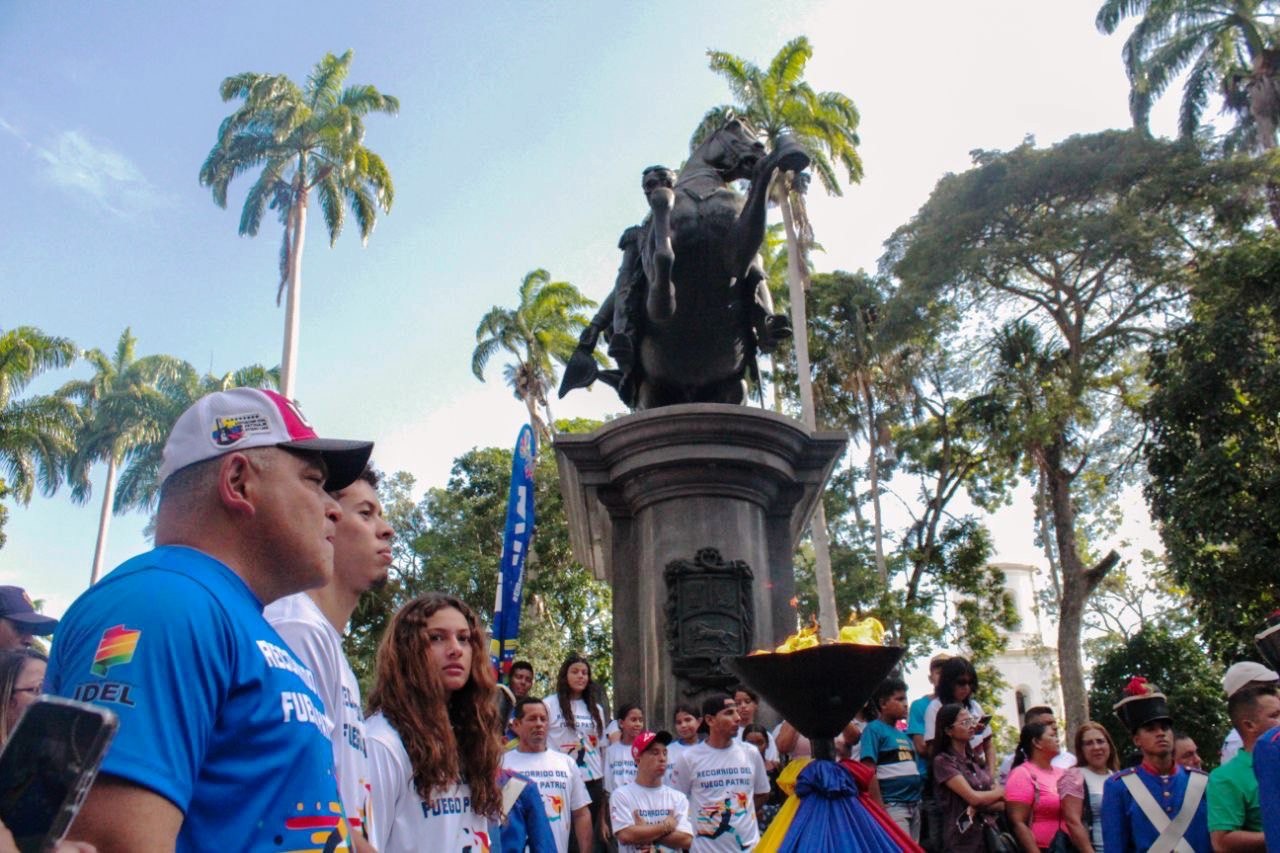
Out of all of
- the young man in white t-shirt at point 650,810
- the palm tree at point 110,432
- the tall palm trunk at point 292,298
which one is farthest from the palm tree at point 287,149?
the young man in white t-shirt at point 650,810

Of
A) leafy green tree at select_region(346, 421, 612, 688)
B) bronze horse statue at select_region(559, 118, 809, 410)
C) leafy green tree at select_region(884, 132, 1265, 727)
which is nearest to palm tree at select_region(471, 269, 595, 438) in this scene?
leafy green tree at select_region(346, 421, 612, 688)

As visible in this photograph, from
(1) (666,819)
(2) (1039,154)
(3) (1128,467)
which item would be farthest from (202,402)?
(2) (1039,154)

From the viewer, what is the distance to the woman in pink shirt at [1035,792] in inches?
245

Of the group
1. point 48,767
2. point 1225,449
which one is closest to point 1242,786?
point 48,767

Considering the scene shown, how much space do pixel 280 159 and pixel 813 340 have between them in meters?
16.2

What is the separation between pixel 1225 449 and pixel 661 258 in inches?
535

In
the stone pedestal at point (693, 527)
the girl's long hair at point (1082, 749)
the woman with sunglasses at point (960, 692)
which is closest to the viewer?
the woman with sunglasses at point (960, 692)

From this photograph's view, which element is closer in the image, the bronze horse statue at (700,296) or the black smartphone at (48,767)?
the black smartphone at (48,767)

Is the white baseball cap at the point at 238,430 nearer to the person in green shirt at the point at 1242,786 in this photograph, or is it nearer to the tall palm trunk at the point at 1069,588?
the person in green shirt at the point at 1242,786

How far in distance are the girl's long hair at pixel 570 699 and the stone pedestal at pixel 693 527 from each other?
0.59 metres

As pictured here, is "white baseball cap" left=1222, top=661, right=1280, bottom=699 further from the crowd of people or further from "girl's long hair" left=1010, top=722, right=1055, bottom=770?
"girl's long hair" left=1010, top=722, right=1055, bottom=770

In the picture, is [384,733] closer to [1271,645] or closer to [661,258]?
[1271,645]

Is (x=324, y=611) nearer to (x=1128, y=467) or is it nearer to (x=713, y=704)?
(x=713, y=704)

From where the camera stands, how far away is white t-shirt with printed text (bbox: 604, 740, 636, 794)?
7816 mm
